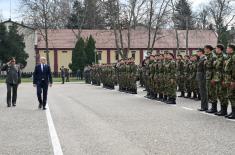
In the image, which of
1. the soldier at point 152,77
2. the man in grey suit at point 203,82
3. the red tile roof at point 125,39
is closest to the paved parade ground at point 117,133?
the man in grey suit at point 203,82

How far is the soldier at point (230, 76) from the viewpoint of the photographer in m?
14.2

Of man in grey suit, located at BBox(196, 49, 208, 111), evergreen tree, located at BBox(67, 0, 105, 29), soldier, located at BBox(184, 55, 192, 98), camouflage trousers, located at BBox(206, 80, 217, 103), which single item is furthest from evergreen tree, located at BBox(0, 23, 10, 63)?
camouflage trousers, located at BBox(206, 80, 217, 103)

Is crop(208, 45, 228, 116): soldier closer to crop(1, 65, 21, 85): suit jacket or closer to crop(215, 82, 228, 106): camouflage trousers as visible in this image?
crop(215, 82, 228, 106): camouflage trousers

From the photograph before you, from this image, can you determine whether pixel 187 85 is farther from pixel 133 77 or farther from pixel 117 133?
pixel 117 133

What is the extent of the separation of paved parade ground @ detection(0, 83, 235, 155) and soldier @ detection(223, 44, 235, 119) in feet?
1.89

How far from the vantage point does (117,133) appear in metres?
11.6

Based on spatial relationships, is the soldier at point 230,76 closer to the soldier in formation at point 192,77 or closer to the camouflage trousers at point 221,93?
the soldier in formation at point 192,77

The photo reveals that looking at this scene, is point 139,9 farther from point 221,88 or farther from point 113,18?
point 221,88

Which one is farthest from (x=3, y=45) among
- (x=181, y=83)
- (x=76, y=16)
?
(x=181, y=83)

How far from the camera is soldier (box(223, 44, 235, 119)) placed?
1417 cm

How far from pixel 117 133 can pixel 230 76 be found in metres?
4.22

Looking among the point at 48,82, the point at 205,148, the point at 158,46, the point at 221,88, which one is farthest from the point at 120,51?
the point at 205,148

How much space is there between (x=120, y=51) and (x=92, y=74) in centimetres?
2333

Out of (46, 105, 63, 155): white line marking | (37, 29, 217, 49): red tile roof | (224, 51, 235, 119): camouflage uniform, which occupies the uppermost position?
(37, 29, 217, 49): red tile roof
